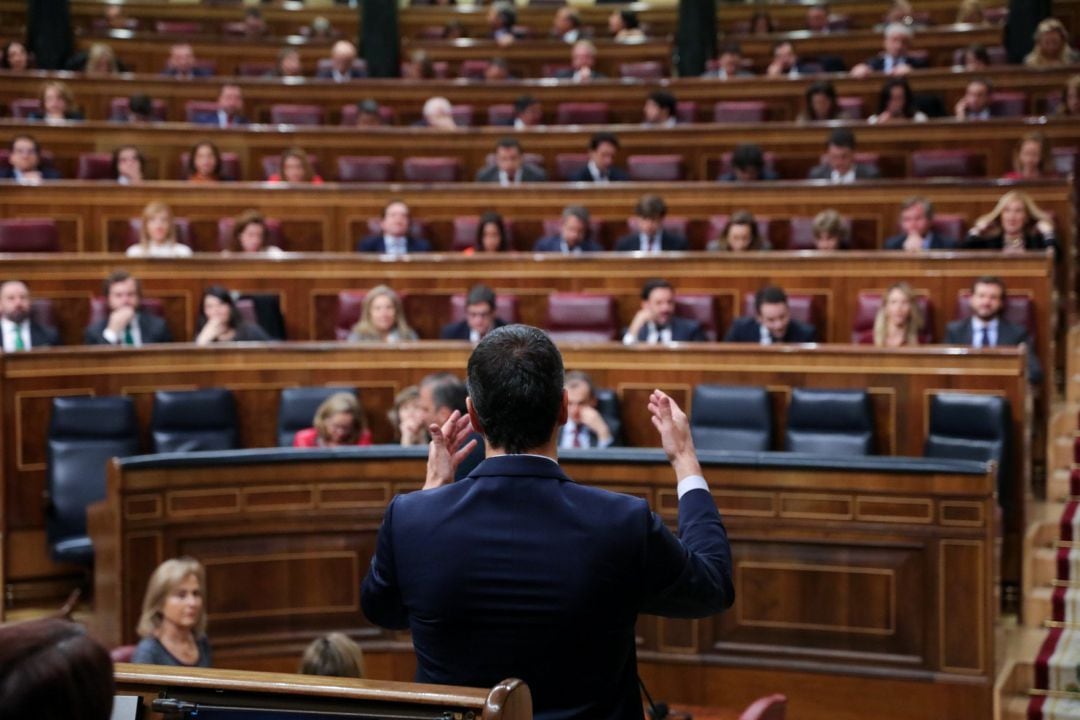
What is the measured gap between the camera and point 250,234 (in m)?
5.59

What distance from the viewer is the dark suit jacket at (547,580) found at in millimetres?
1415

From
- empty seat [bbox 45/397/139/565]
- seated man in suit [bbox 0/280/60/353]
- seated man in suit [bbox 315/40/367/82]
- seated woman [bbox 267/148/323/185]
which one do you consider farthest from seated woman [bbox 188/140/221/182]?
empty seat [bbox 45/397/139/565]

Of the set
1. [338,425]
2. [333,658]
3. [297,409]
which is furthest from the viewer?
[297,409]

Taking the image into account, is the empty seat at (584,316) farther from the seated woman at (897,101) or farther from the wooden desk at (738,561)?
the seated woman at (897,101)

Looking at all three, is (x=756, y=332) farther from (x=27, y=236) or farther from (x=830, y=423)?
(x=27, y=236)

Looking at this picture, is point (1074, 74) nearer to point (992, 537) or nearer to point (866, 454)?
point (866, 454)

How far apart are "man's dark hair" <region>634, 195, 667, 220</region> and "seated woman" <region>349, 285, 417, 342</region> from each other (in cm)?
112

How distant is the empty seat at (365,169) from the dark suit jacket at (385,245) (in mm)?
839

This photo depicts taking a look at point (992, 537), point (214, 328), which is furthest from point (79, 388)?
point (992, 537)

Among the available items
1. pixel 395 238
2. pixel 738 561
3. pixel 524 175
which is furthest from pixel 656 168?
pixel 738 561

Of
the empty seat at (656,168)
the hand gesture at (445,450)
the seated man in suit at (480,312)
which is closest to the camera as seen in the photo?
the hand gesture at (445,450)

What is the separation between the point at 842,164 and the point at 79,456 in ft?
10.9

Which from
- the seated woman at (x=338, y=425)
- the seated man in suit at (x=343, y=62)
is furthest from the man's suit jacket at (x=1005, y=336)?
the seated man in suit at (x=343, y=62)

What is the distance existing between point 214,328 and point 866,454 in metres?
2.16
